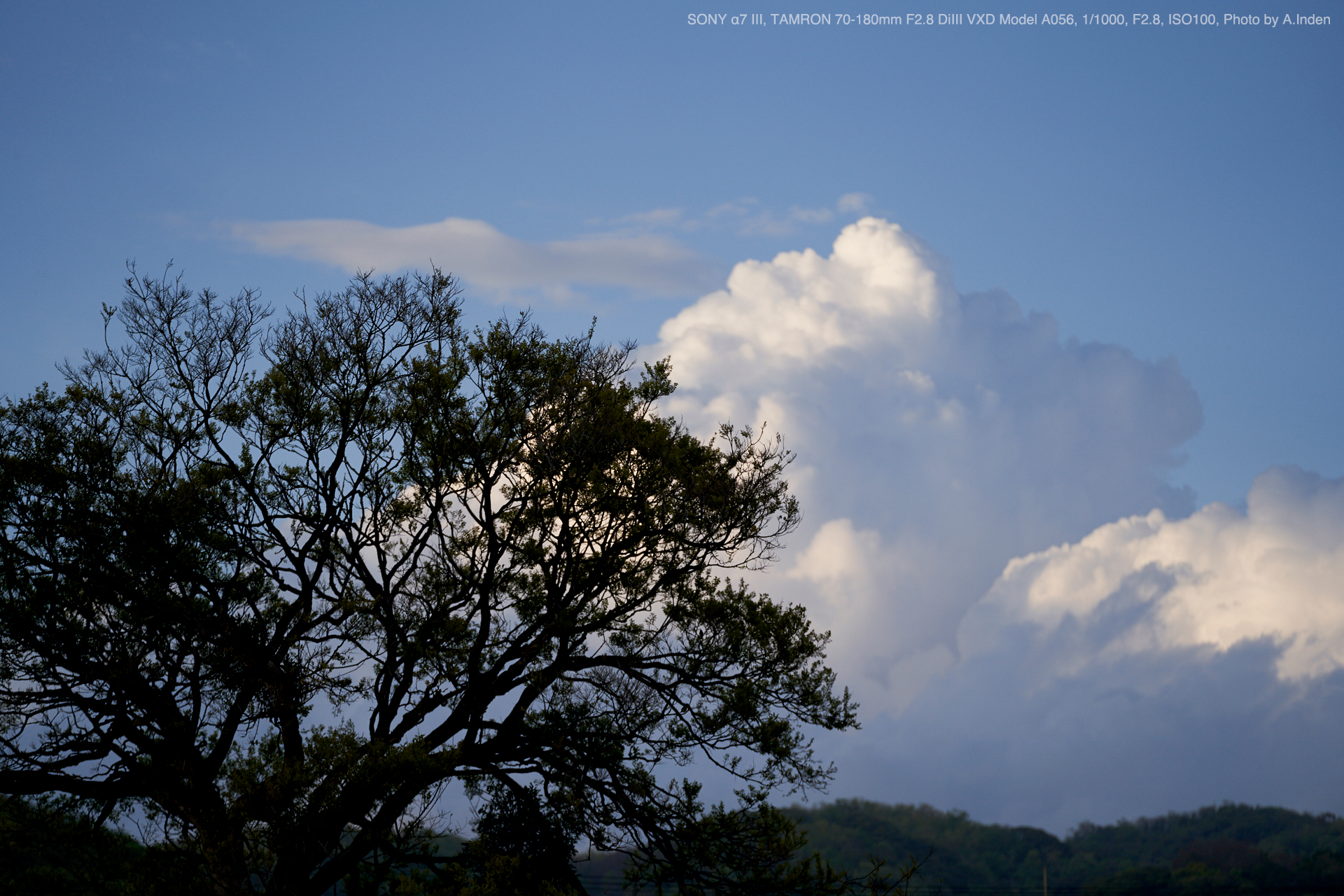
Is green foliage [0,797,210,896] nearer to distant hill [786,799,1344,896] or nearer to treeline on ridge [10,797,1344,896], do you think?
treeline on ridge [10,797,1344,896]

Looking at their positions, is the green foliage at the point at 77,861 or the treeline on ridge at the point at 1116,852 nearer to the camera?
the green foliage at the point at 77,861

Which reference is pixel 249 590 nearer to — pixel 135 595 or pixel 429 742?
pixel 135 595

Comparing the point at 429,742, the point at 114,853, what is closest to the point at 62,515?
the point at 114,853

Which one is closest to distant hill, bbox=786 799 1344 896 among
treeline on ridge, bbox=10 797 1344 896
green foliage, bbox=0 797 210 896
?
treeline on ridge, bbox=10 797 1344 896

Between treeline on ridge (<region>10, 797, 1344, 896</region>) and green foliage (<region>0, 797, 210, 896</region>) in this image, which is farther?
treeline on ridge (<region>10, 797, 1344, 896</region>)

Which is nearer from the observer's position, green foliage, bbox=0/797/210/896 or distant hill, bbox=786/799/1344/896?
green foliage, bbox=0/797/210/896

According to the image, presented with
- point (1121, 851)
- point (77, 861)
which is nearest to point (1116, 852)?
point (1121, 851)

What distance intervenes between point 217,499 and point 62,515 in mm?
1931

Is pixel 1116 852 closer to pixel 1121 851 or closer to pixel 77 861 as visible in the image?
pixel 1121 851

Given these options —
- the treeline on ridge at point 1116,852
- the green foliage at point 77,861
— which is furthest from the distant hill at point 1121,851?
the green foliage at point 77,861

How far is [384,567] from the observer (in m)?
14.9

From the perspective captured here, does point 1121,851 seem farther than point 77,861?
Yes

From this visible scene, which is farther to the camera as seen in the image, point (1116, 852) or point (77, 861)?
point (1116, 852)

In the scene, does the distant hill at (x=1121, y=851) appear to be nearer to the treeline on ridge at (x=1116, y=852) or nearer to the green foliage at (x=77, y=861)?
the treeline on ridge at (x=1116, y=852)
